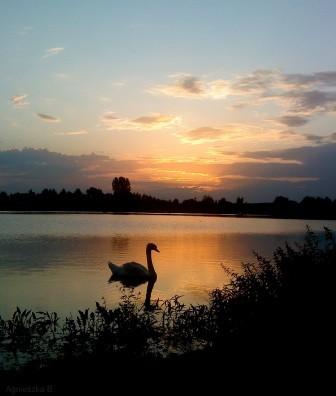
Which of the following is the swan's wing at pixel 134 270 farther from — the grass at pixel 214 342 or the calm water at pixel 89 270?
the grass at pixel 214 342

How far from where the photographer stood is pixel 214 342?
30.6ft

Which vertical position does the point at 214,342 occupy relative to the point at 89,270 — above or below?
above

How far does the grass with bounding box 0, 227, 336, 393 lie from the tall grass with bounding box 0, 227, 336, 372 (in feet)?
0.07

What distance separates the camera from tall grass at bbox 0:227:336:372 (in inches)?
318

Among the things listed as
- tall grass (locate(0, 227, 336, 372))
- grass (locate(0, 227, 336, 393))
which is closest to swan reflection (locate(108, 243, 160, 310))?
tall grass (locate(0, 227, 336, 372))

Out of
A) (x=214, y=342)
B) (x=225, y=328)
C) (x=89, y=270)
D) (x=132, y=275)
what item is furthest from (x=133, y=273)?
(x=214, y=342)

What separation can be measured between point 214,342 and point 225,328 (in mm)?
383

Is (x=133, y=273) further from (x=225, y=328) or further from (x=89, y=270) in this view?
(x=225, y=328)

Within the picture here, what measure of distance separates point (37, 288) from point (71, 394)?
12134 mm

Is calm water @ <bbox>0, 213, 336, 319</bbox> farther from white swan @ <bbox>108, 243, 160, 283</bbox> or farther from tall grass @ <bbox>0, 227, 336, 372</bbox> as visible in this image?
tall grass @ <bbox>0, 227, 336, 372</bbox>

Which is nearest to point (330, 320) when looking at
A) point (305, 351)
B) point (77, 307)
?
point (305, 351)

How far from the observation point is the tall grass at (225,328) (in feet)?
26.5

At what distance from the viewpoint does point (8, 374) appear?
7820mm

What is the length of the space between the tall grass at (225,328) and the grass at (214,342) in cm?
2
